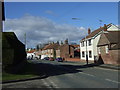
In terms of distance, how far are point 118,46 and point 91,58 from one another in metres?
18.5

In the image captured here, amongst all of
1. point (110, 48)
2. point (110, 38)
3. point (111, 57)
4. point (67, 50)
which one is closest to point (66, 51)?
point (67, 50)

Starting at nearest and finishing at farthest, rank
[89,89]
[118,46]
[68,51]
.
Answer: [89,89]
[118,46]
[68,51]

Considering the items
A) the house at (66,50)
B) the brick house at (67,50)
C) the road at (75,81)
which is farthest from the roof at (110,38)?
the house at (66,50)

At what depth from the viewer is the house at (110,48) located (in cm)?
4115

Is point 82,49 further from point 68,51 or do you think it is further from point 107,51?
point 68,51

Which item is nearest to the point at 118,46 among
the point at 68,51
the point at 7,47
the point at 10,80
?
the point at 7,47

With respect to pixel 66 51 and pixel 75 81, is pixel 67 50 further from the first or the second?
pixel 75 81

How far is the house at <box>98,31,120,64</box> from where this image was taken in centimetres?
4115

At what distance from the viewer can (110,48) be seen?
1745 inches

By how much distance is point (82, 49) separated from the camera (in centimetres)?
6644

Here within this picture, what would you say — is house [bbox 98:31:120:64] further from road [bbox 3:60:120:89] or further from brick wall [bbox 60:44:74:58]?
brick wall [bbox 60:44:74:58]

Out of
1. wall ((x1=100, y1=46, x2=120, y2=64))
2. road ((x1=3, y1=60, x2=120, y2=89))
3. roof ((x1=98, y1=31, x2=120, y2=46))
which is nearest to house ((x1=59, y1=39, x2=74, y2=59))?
roof ((x1=98, y1=31, x2=120, y2=46))

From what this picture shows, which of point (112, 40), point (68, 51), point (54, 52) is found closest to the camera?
point (112, 40)

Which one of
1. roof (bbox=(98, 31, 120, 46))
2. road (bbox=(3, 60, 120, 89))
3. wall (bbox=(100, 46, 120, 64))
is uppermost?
roof (bbox=(98, 31, 120, 46))
